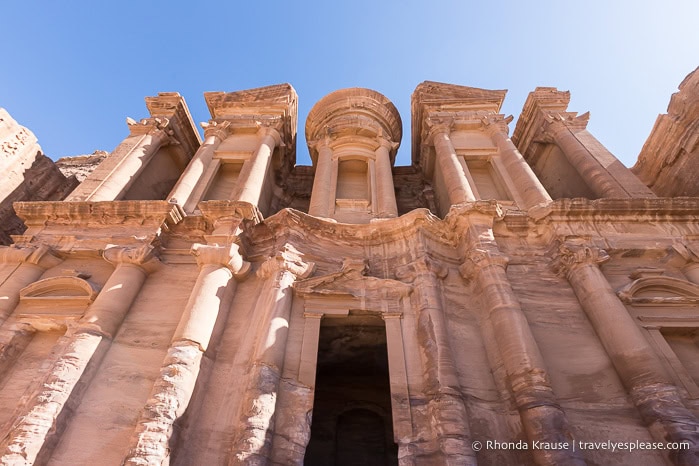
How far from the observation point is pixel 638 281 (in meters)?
7.95

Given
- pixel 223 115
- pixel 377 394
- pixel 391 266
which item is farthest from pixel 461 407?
pixel 223 115

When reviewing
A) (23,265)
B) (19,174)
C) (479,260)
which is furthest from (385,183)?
(19,174)

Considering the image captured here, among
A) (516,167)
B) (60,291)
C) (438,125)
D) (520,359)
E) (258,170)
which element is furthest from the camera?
(438,125)

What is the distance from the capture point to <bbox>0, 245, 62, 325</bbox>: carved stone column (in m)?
7.92

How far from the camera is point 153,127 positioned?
14695mm

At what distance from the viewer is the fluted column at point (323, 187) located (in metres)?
11.6

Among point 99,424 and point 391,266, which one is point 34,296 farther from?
point 391,266

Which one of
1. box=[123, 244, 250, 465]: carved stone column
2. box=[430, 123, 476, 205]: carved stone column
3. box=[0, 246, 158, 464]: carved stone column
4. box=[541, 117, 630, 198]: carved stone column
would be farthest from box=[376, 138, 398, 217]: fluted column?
box=[0, 246, 158, 464]: carved stone column

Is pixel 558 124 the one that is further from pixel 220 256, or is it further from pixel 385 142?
pixel 220 256

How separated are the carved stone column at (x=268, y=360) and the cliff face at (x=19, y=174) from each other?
9.70 metres

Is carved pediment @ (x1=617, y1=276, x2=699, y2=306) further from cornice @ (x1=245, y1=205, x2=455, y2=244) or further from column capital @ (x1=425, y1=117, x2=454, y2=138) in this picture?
column capital @ (x1=425, y1=117, x2=454, y2=138)

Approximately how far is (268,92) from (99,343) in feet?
44.4

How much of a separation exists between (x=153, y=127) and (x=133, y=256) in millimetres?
8364

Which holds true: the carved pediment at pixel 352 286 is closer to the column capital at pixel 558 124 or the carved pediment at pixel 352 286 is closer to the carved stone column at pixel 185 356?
the carved stone column at pixel 185 356
